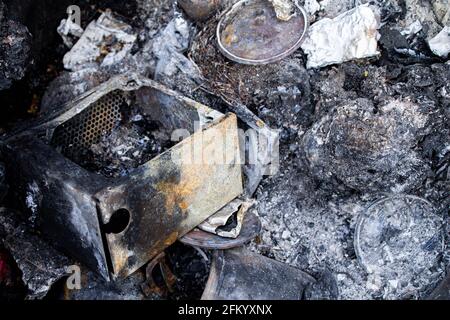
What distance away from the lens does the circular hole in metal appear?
3.79 meters

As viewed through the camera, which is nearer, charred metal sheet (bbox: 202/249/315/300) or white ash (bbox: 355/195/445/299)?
charred metal sheet (bbox: 202/249/315/300)

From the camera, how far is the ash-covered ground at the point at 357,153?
4.21 meters

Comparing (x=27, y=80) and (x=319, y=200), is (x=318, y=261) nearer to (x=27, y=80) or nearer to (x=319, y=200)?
(x=319, y=200)

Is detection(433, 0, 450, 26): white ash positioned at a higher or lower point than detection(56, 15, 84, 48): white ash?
lower

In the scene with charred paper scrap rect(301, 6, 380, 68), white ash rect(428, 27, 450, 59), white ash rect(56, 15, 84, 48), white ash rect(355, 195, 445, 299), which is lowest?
white ash rect(355, 195, 445, 299)

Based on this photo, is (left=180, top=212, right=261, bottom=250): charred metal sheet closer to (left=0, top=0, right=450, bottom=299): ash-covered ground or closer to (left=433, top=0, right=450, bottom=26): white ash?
(left=0, top=0, right=450, bottom=299): ash-covered ground

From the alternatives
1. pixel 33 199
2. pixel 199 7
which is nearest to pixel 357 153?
pixel 199 7

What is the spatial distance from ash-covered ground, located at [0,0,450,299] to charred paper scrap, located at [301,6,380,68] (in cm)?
7

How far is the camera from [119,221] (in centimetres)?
386

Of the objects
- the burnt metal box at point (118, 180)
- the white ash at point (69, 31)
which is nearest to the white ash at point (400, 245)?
the burnt metal box at point (118, 180)

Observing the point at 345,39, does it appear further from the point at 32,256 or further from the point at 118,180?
the point at 32,256

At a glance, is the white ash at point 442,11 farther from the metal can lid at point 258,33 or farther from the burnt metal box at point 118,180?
the burnt metal box at point 118,180

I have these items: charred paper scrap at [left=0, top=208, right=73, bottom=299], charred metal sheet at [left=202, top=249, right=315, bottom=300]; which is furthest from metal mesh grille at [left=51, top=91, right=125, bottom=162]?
charred metal sheet at [left=202, top=249, right=315, bottom=300]

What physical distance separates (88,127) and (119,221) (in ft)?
3.10
